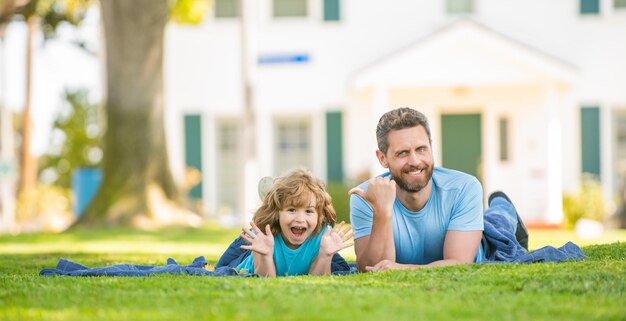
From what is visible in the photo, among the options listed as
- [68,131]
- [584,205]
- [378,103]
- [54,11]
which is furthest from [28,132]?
[584,205]

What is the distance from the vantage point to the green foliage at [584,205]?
17312mm

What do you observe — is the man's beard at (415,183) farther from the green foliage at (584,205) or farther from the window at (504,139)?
the window at (504,139)

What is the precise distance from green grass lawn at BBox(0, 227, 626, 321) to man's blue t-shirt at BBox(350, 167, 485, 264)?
406 mm

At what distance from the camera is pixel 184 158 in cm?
1883

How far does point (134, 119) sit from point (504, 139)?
746 centimetres

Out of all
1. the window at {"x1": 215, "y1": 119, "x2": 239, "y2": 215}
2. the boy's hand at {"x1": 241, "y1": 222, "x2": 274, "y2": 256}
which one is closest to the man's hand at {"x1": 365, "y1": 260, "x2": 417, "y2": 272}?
the boy's hand at {"x1": 241, "y1": 222, "x2": 274, "y2": 256}

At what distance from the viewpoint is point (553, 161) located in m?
17.2

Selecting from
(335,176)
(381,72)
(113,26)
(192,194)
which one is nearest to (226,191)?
(192,194)

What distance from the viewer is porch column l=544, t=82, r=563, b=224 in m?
17.0

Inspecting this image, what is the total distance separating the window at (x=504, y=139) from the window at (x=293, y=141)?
3622mm

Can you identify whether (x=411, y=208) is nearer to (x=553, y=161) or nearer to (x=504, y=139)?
(x=553, y=161)

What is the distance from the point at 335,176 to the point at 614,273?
43.4ft

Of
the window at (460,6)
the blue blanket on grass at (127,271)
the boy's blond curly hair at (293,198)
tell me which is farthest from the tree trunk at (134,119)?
the boy's blond curly hair at (293,198)

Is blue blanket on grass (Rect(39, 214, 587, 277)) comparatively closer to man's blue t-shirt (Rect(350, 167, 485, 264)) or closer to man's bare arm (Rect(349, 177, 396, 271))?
man's bare arm (Rect(349, 177, 396, 271))
